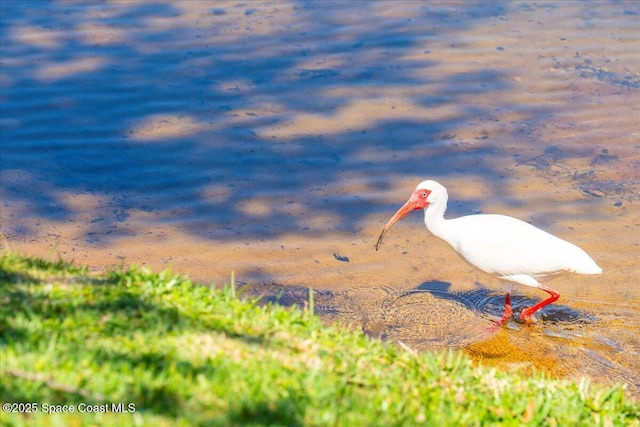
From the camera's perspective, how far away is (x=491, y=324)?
673 cm

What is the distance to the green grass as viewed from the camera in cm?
338

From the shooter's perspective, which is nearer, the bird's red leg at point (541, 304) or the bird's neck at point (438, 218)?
the bird's red leg at point (541, 304)

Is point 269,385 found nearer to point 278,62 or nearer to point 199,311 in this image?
point 199,311

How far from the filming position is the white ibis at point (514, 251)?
646 centimetres

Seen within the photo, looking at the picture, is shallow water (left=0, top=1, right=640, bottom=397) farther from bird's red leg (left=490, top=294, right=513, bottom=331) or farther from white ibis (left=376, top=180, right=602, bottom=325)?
white ibis (left=376, top=180, right=602, bottom=325)

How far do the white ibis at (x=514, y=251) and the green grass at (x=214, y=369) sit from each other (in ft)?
6.80

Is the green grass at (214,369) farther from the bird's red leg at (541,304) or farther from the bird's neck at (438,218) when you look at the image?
the bird's neck at (438,218)

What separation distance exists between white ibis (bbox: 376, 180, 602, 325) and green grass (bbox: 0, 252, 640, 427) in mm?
2073

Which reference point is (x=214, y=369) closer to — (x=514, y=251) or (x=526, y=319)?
(x=514, y=251)

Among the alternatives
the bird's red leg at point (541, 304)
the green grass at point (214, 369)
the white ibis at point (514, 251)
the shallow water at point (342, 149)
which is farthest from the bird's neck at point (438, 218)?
the green grass at point (214, 369)

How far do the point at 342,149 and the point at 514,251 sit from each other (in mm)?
3183

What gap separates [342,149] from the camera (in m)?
9.35

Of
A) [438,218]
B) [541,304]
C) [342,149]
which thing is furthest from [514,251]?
[342,149]

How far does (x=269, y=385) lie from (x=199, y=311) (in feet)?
2.55
